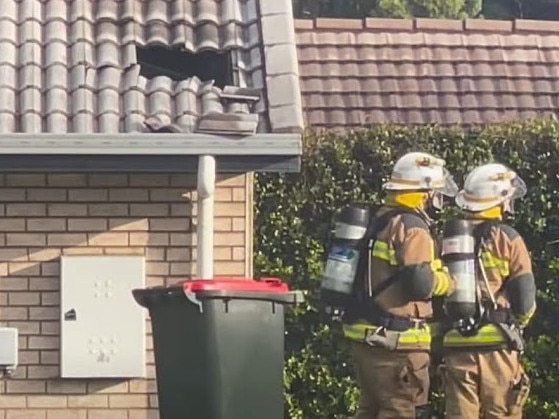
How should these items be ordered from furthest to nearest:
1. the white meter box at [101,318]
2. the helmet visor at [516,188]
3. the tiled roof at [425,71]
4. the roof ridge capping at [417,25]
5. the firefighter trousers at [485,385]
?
the roof ridge capping at [417,25], the tiled roof at [425,71], the white meter box at [101,318], the helmet visor at [516,188], the firefighter trousers at [485,385]

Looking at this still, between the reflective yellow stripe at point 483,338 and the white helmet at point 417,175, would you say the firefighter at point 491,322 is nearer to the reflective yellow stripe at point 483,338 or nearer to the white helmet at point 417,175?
A: the reflective yellow stripe at point 483,338

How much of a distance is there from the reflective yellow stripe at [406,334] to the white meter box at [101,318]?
1.22m

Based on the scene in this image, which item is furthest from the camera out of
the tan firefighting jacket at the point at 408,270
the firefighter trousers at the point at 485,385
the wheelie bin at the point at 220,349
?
the firefighter trousers at the point at 485,385

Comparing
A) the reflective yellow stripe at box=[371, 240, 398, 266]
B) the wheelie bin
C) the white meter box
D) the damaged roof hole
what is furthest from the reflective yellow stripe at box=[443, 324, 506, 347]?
the damaged roof hole

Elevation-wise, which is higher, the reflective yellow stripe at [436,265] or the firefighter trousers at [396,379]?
the reflective yellow stripe at [436,265]

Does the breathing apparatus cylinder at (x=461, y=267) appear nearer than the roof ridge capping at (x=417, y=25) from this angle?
Yes

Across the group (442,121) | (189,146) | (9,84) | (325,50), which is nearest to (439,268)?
(189,146)

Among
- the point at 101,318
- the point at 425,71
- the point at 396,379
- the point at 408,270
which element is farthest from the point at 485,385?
the point at 425,71

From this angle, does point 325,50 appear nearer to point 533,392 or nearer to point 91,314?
point 533,392

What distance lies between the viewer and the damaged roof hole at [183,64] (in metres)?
8.76

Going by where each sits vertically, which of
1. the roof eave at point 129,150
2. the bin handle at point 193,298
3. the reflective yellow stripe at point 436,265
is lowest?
the bin handle at point 193,298

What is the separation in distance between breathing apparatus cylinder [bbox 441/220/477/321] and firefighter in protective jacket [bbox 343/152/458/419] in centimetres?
6

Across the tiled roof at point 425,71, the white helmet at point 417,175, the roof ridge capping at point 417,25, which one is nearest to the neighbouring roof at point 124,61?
the white helmet at point 417,175

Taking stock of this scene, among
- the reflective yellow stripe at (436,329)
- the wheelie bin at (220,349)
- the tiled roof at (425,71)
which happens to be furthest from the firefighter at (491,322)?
the tiled roof at (425,71)
